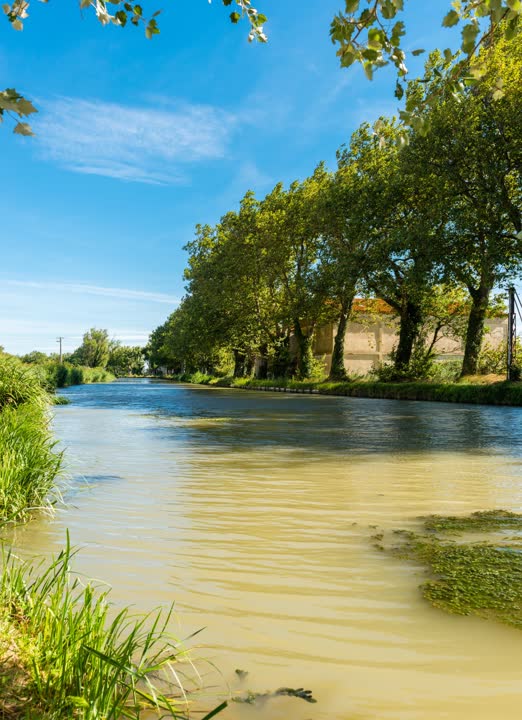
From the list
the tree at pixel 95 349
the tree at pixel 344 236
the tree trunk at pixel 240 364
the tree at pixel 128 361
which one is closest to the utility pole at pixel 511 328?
the tree at pixel 344 236

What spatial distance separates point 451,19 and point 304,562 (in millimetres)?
3588

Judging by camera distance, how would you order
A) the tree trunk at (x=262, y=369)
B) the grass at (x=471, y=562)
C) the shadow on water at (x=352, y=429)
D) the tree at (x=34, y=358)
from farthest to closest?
1. the tree at (x=34, y=358)
2. the tree trunk at (x=262, y=369)
3. the shadow on water at (x=352, y=429)
4. the grass at (x=471, y=562)

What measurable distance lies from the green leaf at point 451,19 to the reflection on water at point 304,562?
3025 millimetres

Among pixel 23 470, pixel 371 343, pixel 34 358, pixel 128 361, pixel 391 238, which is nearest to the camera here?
pixel 23 470

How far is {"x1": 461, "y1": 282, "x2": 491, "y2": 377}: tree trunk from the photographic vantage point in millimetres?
27766

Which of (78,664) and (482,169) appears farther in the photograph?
(482,169)

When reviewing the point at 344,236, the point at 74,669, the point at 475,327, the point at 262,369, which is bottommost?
the point at 74,669

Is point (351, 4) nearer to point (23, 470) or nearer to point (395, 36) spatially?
point (395, 36)

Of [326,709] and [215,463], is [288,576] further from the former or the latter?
[215,463]

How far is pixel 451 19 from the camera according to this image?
2660 millimetres

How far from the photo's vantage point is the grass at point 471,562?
12.0 feet

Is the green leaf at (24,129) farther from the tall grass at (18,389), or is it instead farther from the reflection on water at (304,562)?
the tall grass at (18,389)

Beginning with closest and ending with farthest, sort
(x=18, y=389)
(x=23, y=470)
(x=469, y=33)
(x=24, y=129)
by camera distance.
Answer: (x=24, y=129)
(x=469, y=33)
(x=23, y=470)
(x=18, y=389)

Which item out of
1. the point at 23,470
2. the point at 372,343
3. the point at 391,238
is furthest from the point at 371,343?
the point at 23,470
